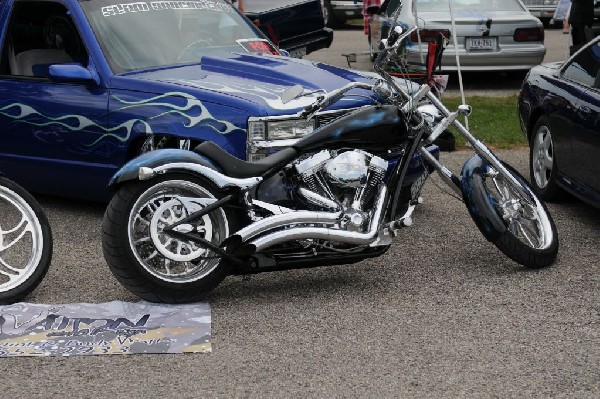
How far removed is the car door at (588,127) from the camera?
7.40 meters

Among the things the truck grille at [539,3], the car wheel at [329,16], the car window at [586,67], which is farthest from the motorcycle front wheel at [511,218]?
the car wheel at [329,16]

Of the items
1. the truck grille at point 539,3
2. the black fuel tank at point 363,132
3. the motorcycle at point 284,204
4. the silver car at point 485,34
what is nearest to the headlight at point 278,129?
the motorcycle at point 284,204

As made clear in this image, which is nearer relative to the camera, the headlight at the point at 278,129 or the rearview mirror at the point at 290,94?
the rearview mirror at the point at 290,94

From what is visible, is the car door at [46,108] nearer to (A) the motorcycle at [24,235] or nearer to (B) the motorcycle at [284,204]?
(A) the motorcycle at [24,235]

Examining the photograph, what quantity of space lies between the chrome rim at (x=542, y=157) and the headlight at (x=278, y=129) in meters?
2.22

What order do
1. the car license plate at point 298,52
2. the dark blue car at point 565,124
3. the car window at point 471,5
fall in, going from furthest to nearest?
the car window at point 471,5
the car license plate at point 298,52
the dark blue car at point 565,124

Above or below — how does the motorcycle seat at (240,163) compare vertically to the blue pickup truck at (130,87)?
above

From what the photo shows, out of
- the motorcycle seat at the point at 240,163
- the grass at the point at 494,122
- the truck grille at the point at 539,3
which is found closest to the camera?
the motorcycle seat at the point at 240,163

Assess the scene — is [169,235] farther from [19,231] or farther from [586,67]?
[586,67]

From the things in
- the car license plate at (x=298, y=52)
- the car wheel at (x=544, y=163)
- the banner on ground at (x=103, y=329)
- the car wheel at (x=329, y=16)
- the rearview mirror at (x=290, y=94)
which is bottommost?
the car wheel at (x=329, y=16)

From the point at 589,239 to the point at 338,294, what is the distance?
207cm

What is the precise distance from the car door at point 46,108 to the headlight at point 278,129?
1182mm

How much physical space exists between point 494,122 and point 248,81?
5.36 metres

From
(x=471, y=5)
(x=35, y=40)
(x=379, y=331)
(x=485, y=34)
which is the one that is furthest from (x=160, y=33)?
(x=471, y=5)
